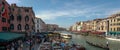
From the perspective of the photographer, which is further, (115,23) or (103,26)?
(103,26)

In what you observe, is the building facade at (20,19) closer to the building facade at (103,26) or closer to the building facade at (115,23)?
the building facade at (115,23)

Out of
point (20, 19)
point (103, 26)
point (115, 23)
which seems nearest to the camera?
point (20, 19)

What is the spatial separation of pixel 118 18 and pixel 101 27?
26237 mm

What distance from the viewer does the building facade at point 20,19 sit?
46.1 m

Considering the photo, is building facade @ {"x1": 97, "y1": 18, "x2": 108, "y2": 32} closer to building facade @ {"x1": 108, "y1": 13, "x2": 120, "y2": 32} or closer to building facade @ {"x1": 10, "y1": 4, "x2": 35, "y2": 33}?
building facade @ {"x1": 108, "y1": 13, "x2": 120, "y2": 32}

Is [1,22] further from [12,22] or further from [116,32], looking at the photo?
[116,32]

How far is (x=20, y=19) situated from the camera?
4791cm

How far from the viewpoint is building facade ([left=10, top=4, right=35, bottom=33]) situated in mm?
46094

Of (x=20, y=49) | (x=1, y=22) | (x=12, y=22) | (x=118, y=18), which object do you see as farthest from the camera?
(x=118, y=18)

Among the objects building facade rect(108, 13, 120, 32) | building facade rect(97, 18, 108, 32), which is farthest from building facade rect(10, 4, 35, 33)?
building facade rect(97, 18, 108, 32)

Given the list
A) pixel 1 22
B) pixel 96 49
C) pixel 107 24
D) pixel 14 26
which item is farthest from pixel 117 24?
pixel 1 22

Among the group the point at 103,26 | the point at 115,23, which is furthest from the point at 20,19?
the point at 103,26

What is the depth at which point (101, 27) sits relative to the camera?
360 feet

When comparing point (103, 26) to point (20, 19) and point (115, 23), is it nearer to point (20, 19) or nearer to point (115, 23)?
point (115, 23)
